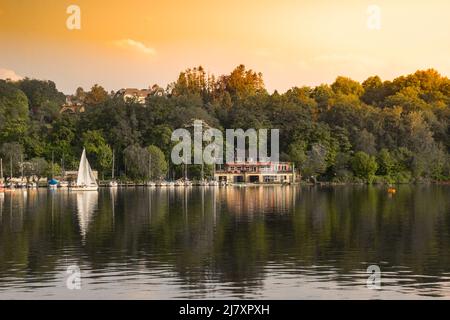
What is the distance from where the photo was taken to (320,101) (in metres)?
142

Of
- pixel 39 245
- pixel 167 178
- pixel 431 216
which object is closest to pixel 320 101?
pixel 167 178

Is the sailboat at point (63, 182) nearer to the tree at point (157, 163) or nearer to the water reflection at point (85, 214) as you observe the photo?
the tree at point (157, 163)

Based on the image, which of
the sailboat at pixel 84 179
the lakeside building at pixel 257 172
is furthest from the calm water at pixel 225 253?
the lakeside building at pixel 257 172

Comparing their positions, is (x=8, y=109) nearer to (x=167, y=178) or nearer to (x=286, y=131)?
(x=167, y=178)

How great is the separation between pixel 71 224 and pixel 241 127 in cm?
8144

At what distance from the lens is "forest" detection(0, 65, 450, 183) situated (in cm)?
11275

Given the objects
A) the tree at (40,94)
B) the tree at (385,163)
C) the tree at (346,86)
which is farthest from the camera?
the tree at (346,86)

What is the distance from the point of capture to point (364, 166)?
4451 inches

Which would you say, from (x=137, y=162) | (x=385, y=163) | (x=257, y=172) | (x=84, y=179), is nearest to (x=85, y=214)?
(x=84, y=179)

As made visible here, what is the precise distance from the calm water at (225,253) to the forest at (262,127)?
58.4m

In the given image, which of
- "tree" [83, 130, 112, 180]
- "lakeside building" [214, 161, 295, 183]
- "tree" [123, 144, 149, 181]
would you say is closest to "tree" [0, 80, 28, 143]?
"tree" [83, 130, 112, 180]

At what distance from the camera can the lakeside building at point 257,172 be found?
11662 cm

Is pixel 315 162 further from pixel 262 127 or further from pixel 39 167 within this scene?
pixel 39 167

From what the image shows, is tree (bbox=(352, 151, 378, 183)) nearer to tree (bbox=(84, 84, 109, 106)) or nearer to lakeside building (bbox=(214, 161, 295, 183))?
lakeside building (bbox=(214, 161, 295, 183))
